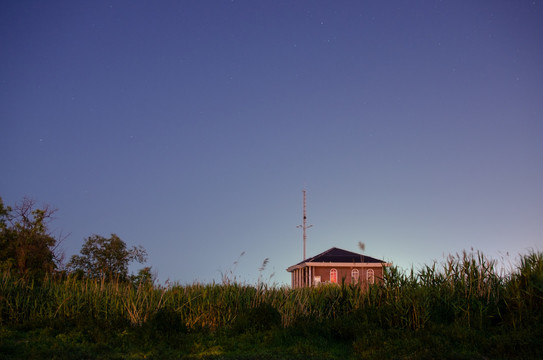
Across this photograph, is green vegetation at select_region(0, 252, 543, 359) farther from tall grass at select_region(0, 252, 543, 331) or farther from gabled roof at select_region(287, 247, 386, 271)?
gabled roof at select_region(287, 247, 386, 271)

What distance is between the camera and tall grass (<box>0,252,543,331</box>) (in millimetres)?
10448

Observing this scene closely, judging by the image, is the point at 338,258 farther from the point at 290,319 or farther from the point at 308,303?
the point at 290,319

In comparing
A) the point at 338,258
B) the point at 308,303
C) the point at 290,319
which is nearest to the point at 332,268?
the point at 338,258

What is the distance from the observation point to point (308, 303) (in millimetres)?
12438


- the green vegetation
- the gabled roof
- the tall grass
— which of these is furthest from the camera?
the gabled roof

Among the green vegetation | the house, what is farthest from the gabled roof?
the green vegetation

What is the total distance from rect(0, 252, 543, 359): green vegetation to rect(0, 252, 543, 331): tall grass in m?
0.03

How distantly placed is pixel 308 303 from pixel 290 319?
116 centimetres

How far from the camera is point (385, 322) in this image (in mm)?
10672

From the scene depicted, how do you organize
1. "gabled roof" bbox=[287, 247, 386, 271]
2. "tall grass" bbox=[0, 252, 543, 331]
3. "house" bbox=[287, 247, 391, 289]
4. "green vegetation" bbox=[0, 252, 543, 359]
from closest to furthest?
1. "green vegetation" bbox=[0, 252, 543, 359]
2. "tall grass" bbox=[0, 252, 543, 331]
3. "house" bbox=[287, 247, 391, 289]
4. "gabled roof" bbox=[287, 247, 386, 271]

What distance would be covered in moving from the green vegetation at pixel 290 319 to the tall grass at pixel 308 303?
30 mm

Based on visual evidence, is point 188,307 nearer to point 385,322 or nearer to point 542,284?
point 385,322

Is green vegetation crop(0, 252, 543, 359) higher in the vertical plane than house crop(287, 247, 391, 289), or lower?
lower

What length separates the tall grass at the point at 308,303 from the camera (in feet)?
34.3
